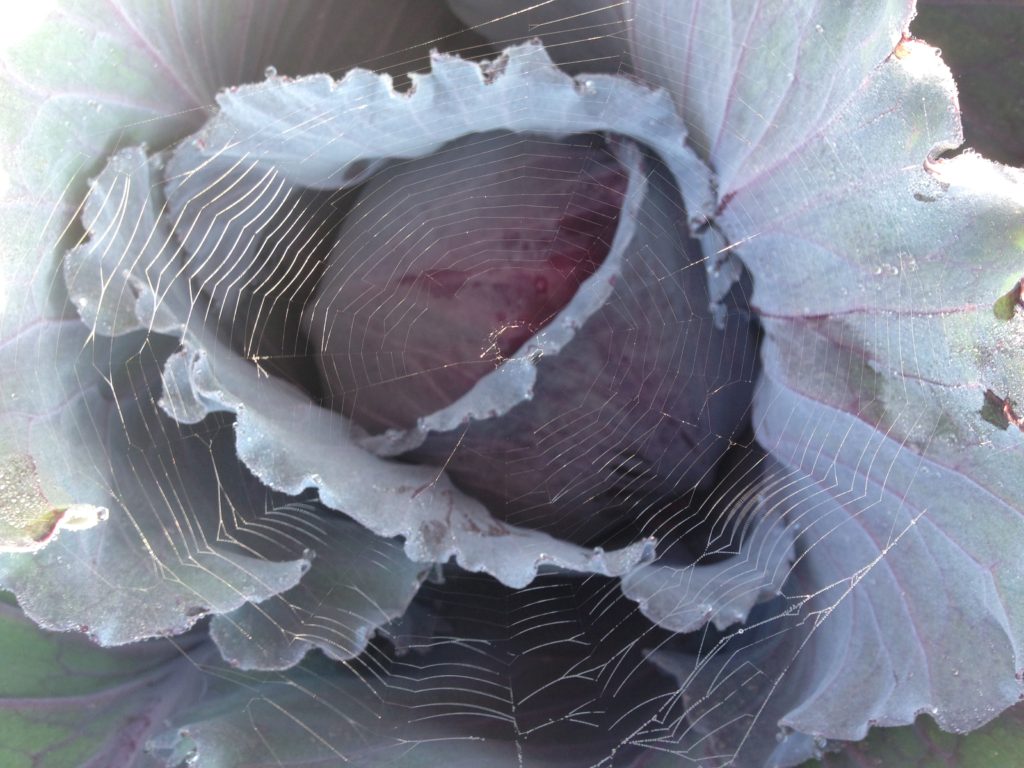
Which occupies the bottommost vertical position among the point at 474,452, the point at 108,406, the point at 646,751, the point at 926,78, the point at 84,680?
the point at 646,751

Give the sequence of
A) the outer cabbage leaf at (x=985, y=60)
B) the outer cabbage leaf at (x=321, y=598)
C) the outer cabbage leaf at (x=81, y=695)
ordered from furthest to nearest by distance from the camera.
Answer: the outer cabbage leaf at (x=985, y=60)
the outer cabbage leaf at (x=81, y=695)
the outer cabbage leaf at (x=321, y=598)

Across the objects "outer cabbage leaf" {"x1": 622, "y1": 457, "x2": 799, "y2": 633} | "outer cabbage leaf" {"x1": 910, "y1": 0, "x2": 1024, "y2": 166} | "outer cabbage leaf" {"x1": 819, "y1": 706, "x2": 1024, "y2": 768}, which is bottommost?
"outer cabbage leaf" {"x1": 819, "y1": 706, "x2": 1024, "y2": 768}

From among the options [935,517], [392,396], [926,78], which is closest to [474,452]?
[392,396]

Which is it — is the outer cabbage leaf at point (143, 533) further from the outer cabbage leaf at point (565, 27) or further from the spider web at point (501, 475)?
the outer cabbage leaf at point (565, 27)

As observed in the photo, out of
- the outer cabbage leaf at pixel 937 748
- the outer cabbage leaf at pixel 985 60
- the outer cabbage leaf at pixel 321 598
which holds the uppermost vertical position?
the outer cabbage leaf at pixel 985 60

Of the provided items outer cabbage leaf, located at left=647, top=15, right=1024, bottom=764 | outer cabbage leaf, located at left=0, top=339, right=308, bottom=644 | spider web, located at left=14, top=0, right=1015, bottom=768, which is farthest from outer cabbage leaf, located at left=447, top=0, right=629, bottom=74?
outer cabbage leaf, located at left=0, top=339, right=308, bottom=644

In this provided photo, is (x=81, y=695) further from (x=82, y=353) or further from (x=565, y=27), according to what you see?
(x=565, y=27)

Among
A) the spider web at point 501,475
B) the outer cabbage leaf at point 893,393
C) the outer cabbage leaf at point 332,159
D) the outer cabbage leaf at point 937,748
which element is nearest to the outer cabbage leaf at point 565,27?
the spider web at point 501,475

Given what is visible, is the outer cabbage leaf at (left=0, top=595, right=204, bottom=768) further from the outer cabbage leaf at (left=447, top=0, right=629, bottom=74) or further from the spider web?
the outer cabbage leaf at (left=447, top=0, right=629, bottom=74)

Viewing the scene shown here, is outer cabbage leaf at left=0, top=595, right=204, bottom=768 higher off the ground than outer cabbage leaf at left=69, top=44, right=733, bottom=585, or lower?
lower

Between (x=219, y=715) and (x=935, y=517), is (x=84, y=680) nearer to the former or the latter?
(x=219, y=715)

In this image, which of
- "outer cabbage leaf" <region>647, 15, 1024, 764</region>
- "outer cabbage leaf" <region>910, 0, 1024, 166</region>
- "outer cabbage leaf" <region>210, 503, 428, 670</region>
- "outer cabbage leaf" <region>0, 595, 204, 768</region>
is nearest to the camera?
"outer cabbage leaf" <region>647, 15, 1024, 764</region>
